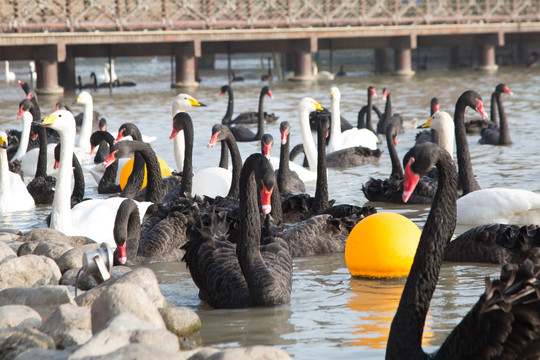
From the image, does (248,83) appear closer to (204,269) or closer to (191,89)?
(191,89)

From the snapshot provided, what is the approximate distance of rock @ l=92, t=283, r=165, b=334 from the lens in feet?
14.6

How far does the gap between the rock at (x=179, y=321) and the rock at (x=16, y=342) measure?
0.75 metres

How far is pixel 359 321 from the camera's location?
5035 mm

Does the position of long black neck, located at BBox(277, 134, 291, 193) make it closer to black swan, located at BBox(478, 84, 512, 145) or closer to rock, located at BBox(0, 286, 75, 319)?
rock, located at BBox(0, 286, 75, 319)

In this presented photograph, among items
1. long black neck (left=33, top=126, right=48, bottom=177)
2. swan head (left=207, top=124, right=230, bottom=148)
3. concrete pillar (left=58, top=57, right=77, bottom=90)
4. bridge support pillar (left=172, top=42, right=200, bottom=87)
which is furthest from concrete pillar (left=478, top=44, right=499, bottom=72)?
swan head (left=207, top=124, right=230, bottom=148)

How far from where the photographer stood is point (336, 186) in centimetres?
1038

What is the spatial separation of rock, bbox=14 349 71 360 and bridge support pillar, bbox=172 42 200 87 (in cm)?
1996

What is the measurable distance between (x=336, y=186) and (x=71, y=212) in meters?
3.70

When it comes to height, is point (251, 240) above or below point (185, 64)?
below

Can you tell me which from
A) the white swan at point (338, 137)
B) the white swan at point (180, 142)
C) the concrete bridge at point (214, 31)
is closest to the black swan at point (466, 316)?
the white swan at point (180, 142)

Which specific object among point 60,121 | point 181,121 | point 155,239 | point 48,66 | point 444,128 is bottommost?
point 155,239

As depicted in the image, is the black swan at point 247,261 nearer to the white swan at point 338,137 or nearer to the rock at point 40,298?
the rock at point 40,298

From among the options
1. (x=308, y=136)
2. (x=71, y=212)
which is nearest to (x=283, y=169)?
(x=308, y=136)

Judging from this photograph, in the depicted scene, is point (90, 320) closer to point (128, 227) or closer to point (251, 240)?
point (251, 240)
